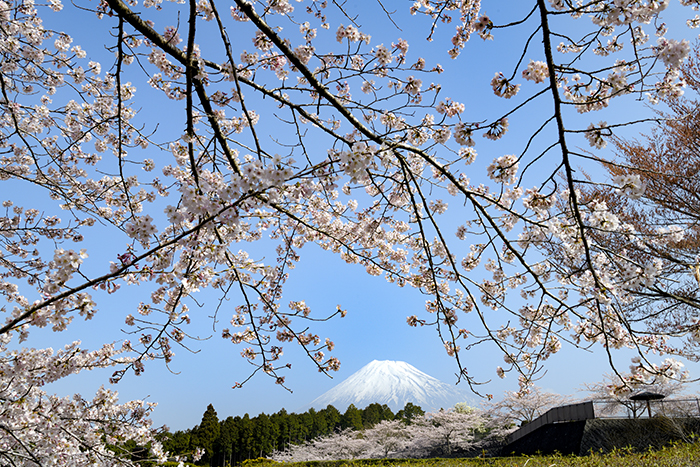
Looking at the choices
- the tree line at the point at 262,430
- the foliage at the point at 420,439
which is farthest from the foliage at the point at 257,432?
the foliage at the point at 420,439

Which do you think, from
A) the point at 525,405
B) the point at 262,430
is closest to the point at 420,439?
the point at 525,405

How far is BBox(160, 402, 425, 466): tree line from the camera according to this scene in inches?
865

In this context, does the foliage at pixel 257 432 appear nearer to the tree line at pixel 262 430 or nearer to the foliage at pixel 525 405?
the tree line at pixel 262 430

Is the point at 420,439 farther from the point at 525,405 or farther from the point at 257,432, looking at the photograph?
the point at 257,432

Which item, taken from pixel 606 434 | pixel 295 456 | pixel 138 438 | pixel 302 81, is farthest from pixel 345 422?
pixel 302 81

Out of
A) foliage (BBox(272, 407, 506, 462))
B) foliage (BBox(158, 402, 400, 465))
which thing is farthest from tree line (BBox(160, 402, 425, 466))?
foliage (BBox(272, 407, 506, 462))

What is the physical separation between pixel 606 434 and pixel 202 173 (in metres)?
11.1

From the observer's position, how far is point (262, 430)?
24938mm

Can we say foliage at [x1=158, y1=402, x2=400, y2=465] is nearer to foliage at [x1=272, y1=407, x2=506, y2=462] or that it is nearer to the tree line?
the tree line

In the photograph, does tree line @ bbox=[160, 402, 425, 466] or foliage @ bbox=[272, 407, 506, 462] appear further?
tree line @ bbox=[160, 402, 425, 466]

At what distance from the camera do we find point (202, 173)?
3.32 metres

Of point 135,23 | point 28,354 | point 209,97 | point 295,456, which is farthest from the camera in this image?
point 295,456

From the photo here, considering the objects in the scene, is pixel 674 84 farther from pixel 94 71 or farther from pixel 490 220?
pixel 94 71

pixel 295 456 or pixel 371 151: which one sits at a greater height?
pixel 371 151
